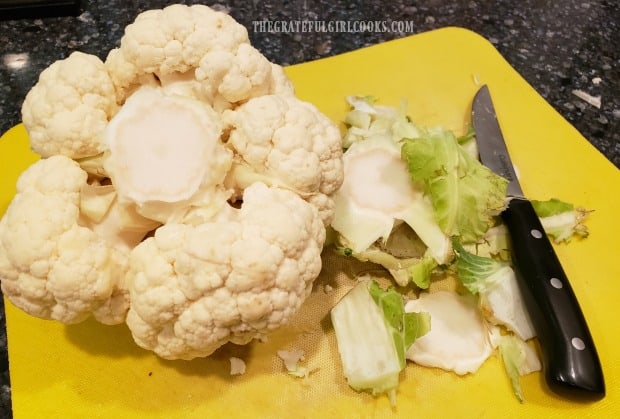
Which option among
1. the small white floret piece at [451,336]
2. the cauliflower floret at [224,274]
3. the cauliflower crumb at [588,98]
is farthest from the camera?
the cauliflower crumb at [588,98]

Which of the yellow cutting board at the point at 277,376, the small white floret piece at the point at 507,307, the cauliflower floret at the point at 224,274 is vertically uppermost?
the cauliflower floret at the point at 224,274

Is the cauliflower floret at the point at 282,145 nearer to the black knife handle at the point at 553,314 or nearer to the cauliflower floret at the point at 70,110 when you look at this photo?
the cauliflower floret at the point at 70,110

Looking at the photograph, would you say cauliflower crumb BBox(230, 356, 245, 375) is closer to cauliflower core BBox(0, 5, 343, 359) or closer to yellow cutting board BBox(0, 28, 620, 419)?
yellow cutting board BBox(0, 28, 620, 419)

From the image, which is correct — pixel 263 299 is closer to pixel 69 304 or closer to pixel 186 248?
pixel 186 248

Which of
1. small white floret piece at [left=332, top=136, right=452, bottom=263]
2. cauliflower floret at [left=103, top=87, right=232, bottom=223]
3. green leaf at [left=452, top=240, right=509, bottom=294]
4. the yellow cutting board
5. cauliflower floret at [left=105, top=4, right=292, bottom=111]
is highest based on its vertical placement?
cauliflower floret at [left=105, top=4, right=292, bottom=111]

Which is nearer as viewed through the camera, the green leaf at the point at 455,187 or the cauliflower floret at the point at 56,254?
the cauliflower floret at the point at 56,254

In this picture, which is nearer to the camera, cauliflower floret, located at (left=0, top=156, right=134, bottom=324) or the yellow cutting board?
cauliflower floret, located at (left=0, top=156, right=134, bottom=324)

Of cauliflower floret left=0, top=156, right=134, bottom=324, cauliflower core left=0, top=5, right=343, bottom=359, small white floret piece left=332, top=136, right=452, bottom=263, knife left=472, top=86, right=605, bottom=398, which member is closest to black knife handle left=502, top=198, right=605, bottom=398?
knife left=472, top=86, right=605, bottom=398

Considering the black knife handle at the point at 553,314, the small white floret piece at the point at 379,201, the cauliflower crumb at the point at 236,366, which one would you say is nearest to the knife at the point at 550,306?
the black knife handle at the point at 553,314
